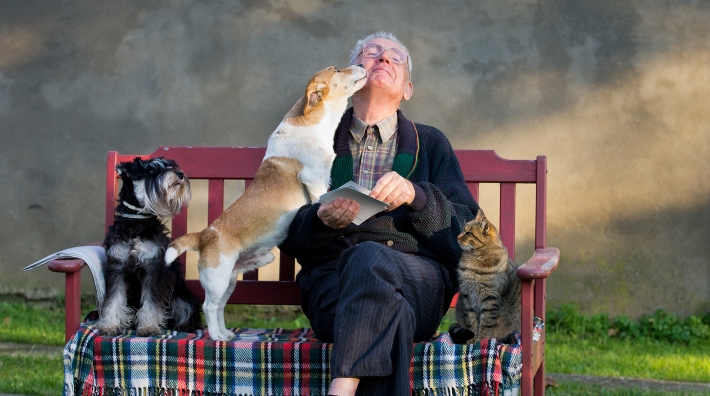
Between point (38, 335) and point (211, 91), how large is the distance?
2.16 metres

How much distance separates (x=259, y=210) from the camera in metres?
3.55

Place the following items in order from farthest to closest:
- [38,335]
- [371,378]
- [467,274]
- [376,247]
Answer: [38,335] → [467,274] → [376,247] → [371,378]

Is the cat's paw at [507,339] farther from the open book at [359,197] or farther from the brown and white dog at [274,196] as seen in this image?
the brown and white dog at [274,196]

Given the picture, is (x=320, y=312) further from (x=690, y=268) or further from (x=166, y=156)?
(x=690, y=268)

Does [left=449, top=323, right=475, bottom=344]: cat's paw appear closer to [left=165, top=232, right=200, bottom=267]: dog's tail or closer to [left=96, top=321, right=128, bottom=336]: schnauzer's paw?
[left=165, top=232, right=200, bottom=267]: dog's tail

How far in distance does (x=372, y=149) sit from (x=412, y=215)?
0.58 m

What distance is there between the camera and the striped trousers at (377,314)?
9.46 ft

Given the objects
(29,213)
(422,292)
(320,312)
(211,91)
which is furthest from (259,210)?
(29,213)

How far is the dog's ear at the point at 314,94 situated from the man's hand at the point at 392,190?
699 mm

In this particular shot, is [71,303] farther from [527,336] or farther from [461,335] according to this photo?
[527,336]

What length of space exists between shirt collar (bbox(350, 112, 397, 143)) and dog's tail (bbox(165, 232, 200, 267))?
0.92 m

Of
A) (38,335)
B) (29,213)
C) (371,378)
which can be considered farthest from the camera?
(29,213)

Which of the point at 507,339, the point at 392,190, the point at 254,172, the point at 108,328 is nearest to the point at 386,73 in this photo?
the point at 254,172

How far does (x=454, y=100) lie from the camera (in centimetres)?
606
